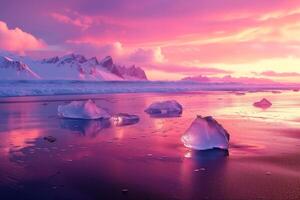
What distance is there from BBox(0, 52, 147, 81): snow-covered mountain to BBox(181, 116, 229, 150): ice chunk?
71324 mm

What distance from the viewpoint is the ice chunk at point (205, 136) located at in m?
8.84

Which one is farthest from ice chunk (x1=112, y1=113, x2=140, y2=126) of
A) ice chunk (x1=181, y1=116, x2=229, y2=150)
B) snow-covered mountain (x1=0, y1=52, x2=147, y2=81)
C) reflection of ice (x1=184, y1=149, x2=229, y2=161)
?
snow-covered mountain (x1=0, y1=52, x2=147, y2=81)

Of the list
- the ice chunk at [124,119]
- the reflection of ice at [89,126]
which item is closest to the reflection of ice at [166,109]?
Result: the ice chunk at [124,119]

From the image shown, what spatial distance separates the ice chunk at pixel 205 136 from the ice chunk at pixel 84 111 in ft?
22.8

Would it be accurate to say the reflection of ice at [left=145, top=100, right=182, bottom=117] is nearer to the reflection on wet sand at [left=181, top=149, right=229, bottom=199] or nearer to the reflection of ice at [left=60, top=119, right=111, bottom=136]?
the reflection of ice at [left=60, top=119, right=111, bottom=136]

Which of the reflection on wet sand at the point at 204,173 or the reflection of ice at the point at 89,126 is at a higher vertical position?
the reflection of ice at the point at 89,126

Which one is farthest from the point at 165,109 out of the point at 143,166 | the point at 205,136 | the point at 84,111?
the point at 143,166

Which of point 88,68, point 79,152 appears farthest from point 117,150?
point 88,68

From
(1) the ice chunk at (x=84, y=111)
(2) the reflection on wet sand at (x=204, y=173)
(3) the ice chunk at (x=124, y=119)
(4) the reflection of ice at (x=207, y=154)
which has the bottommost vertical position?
(2) the reflection on wet sand at (x=204, y=173)

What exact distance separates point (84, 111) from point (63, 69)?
290ft

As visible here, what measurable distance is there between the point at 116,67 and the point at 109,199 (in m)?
126

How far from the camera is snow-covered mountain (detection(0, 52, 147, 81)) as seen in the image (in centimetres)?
8150

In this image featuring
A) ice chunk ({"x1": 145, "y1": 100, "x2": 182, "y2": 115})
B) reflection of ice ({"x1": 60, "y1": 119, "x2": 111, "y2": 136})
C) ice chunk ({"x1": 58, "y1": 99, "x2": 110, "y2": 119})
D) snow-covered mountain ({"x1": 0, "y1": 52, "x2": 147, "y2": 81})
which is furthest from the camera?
snow-covered mountain ({"x1": 0, "y1": 52, "x2": 147, "y2": 81})

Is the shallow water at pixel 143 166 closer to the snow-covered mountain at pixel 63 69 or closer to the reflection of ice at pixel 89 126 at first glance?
the reflection of ice at pixel 89 126
